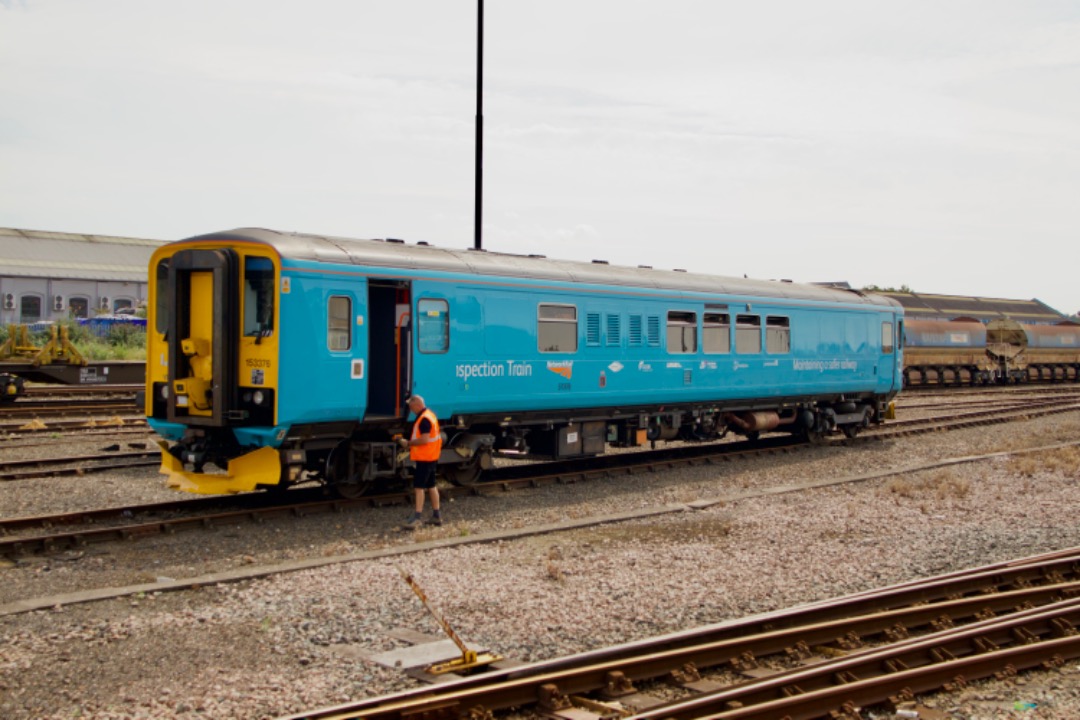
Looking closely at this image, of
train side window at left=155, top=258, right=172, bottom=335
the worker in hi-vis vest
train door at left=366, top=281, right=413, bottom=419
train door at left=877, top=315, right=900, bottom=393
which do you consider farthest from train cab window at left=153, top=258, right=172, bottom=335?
train door at left=877, top=315, right=900, bottom=393

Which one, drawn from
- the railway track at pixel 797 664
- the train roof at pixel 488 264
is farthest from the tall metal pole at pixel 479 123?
the railway track at pixel 797 664

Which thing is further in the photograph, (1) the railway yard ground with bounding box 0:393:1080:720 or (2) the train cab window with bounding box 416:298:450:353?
(2) the train cab window with bounding box 416:298:450:353

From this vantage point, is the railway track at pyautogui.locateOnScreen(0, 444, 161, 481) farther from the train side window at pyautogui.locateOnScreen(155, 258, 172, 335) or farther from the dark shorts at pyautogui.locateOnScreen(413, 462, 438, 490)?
the dark shorts at pyautogui.locateOnScreen(413, 462, 438, 490)

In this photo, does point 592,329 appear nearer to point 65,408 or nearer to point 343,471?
point 343,471

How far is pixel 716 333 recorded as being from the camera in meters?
18.2

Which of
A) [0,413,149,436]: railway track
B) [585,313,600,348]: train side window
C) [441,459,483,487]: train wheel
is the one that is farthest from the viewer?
[0,413,149,436]: railway track

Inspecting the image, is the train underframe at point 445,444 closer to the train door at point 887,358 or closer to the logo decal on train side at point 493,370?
the logo decal on train side at point 493,370

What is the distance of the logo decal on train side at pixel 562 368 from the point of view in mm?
15195

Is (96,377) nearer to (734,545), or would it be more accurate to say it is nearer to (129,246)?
(734,545)

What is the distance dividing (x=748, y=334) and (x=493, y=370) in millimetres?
6514

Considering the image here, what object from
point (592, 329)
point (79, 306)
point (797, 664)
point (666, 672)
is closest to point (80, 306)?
point (79, 306)

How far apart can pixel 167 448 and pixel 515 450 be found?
4.90 metres

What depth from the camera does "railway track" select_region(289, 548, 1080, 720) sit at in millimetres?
6203

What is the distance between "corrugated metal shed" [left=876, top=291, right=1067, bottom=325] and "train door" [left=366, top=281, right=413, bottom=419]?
3851 cm
